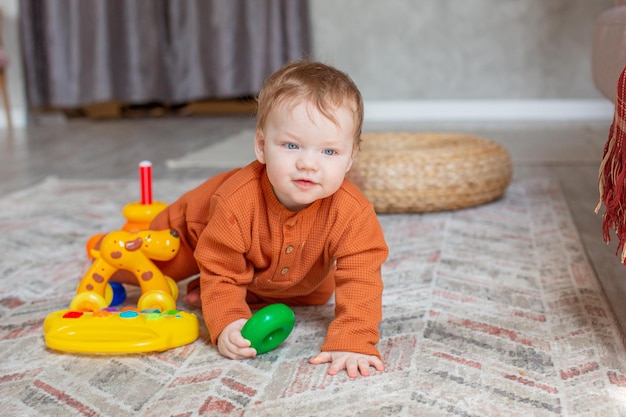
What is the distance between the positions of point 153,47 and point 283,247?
2878 millimetres

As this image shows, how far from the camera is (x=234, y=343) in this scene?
38.9 inches

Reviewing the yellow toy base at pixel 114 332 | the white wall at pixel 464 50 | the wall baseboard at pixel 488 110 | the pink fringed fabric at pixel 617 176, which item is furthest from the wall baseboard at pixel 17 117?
the pink fringed fabric at pixel 617 176

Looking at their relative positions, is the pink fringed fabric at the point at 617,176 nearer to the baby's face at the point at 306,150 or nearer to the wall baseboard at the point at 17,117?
the baby's face at the point at 306,150

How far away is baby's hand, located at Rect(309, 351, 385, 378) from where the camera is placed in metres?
0.94

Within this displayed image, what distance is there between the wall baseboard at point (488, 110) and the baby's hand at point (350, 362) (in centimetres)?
281

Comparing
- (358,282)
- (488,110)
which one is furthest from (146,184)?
(488,110)

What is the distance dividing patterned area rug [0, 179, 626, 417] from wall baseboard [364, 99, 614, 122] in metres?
2.16

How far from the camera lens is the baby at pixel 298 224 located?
950 mm

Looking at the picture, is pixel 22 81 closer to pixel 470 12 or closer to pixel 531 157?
pixel 470 12

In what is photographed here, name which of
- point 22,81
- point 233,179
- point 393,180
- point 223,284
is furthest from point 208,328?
point 22,81

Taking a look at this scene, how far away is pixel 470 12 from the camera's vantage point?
3572 millimetres

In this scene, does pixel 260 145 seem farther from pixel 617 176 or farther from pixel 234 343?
pixel 617 176

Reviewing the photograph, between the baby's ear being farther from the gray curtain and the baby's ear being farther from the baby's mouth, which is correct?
the gray curtain

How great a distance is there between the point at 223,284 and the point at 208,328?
6cm
